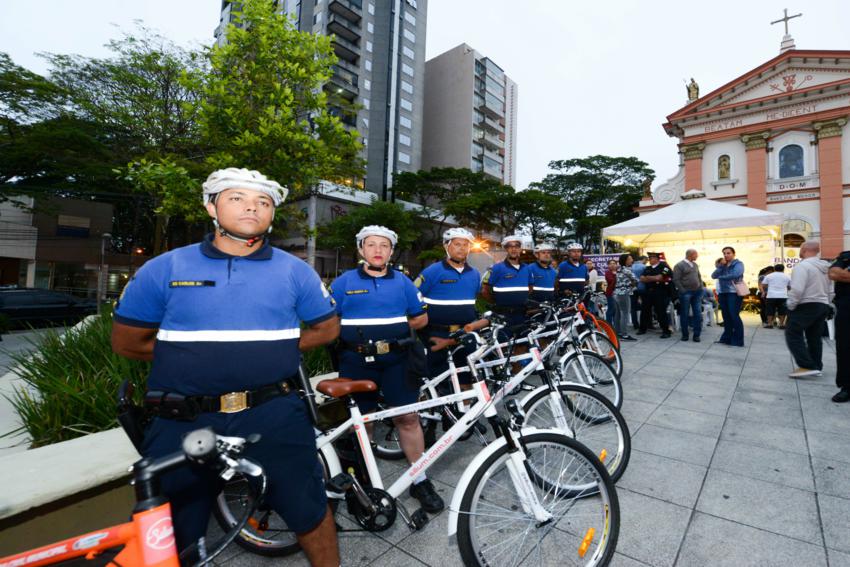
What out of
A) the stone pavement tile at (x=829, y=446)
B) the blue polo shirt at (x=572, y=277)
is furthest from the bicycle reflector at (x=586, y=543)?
the blue polo shirt at (x=572, y=277)

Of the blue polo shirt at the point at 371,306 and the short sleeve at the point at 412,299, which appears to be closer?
the blue polo shirt at the point at 371,306

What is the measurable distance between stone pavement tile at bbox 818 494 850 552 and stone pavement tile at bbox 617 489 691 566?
750 mm

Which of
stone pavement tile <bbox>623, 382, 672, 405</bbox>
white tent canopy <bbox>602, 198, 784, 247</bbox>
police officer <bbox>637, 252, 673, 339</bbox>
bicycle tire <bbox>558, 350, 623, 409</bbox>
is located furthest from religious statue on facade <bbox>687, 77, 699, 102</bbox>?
bicycle tire <bbox>558, 350, 623, 409</bbox>

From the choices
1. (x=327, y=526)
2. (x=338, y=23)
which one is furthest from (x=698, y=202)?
(x=338, y=23)

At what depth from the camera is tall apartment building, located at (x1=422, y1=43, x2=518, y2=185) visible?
55.8m

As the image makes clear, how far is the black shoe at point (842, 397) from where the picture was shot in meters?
4.74

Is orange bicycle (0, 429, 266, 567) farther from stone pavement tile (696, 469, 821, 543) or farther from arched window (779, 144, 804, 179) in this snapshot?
arched window (779, 144, 804, 179)

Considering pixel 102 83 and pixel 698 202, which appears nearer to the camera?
pixel 698 202

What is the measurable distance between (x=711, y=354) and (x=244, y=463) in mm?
9181

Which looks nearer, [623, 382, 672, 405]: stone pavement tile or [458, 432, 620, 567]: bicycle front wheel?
[458, 432, 620, 567]: bicycle front wheel

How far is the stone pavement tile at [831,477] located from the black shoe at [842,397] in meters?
2.12

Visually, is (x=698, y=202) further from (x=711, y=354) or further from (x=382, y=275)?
(x=382, y=275)

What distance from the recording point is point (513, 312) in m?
5.60

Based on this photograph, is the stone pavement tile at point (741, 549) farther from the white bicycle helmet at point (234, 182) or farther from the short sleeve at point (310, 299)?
the white bicycle helmet at point (234, 182)
